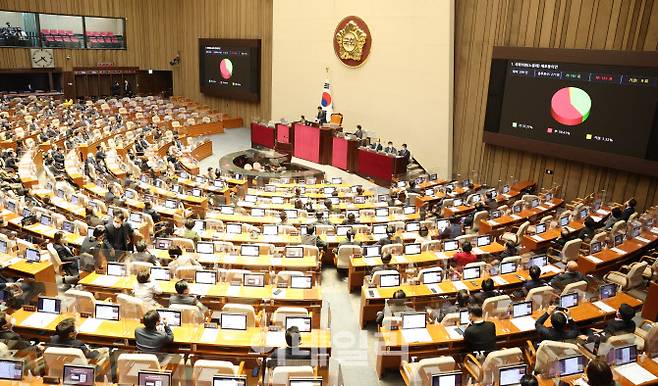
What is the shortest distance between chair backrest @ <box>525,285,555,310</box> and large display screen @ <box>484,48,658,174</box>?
7.81 meters

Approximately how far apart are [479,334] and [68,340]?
17.2ft

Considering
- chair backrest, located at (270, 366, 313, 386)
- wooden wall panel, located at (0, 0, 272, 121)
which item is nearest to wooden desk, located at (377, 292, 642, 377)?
chair backrest, located at (270, 366, 313, 386)

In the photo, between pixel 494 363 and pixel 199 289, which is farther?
pixel 199 289

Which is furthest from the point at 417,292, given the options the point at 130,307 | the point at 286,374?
the point at 130,307

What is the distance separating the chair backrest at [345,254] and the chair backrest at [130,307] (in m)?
4.31

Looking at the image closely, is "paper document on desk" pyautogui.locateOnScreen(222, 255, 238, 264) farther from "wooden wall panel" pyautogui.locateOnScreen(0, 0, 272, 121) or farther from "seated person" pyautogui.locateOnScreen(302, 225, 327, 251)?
"wooden wall panel" pyautogui.locateOnScreen(0, 0, 272, 121)

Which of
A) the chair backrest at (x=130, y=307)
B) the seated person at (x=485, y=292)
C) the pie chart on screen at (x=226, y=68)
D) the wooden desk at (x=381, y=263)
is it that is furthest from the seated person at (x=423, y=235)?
the pie chart on screen at (x=226, y=68)

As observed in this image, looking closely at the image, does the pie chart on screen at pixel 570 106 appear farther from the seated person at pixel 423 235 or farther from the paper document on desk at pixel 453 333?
the paper document on desk at pixel 453 333

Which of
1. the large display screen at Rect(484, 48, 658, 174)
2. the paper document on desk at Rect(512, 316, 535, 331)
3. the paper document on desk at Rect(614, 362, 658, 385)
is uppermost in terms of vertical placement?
the large display screen at Rect(484, 48, 658, 174)

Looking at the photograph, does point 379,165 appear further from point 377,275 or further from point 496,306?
point 496,306

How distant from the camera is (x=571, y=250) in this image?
403 inches

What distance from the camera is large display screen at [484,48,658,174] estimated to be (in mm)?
13477

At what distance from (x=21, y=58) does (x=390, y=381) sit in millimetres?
30848

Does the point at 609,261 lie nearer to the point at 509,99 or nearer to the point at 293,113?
the point at 509,99
